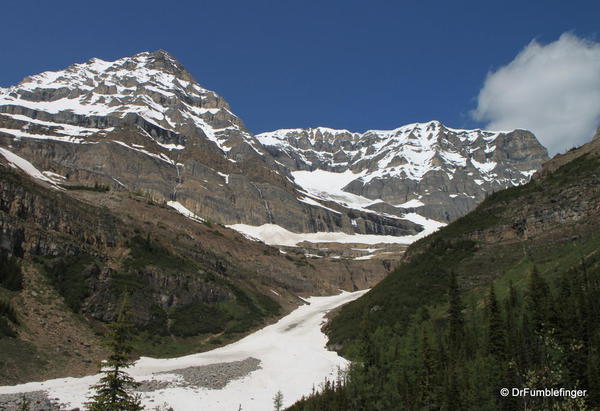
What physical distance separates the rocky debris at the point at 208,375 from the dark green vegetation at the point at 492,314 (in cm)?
1221

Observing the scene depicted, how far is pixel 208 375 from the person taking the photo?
202 feet

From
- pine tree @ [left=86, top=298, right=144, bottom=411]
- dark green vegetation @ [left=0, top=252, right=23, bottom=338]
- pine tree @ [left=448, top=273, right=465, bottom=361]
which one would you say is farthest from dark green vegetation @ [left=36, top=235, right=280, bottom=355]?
pine tree @ [left=448, top=273, right=465, bottom=361]

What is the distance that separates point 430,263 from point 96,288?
49.5m

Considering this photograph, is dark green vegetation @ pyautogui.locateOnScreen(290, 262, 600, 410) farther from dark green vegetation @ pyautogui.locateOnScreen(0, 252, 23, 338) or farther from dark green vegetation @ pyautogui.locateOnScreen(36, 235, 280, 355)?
dark green vegetation @ pyautogui.locateOnScreen(0, 252, 23, 338)

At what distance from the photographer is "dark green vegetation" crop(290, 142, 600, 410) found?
4388 centimetres

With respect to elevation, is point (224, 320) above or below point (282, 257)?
below

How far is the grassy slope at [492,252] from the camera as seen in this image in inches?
2611

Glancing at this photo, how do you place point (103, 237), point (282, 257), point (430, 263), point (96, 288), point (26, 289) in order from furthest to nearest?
point (282, 257) → point (103, 237) → point (430, 263) → point (96, 288) → point (26, 289)

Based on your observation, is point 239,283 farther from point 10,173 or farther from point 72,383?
point 72,383

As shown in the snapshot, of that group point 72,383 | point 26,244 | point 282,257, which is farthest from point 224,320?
point 282,257

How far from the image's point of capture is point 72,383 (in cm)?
5034

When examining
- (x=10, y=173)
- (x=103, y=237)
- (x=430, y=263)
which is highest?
(x=10, y=173)

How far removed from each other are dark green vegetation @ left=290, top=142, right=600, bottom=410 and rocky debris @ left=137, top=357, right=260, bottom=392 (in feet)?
40.1

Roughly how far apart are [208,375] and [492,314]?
32996 mm
